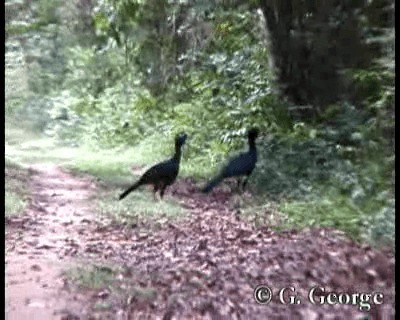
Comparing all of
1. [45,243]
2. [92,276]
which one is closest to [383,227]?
[92,276]

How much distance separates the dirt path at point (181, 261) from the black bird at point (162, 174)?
0.04 metres

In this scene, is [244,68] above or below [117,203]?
above

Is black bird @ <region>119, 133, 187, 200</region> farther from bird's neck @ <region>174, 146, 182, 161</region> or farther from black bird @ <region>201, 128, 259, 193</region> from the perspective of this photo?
black bird @ <region>201, 128, 259, 193</region>

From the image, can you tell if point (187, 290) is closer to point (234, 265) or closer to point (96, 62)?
point (234, 265)

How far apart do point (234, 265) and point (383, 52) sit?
32.4 inches

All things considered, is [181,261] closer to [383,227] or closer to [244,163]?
[244,163]

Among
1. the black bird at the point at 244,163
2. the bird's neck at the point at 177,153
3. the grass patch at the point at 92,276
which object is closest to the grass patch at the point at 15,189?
the grass patch at the point at 92,276

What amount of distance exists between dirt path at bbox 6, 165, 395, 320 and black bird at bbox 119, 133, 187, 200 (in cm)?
4


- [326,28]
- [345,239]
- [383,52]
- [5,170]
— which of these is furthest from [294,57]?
[5,170]

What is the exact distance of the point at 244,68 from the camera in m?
2.42

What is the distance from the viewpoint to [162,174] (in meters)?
2.32

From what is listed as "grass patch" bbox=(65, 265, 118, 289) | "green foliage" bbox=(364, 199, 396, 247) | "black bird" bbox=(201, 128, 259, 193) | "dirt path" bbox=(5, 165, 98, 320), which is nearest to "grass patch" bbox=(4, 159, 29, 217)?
"dirt path" bbox=(5, 165, 98, 320)

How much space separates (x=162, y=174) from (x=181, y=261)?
0.98ft

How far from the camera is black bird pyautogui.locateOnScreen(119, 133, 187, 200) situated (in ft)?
7.60
